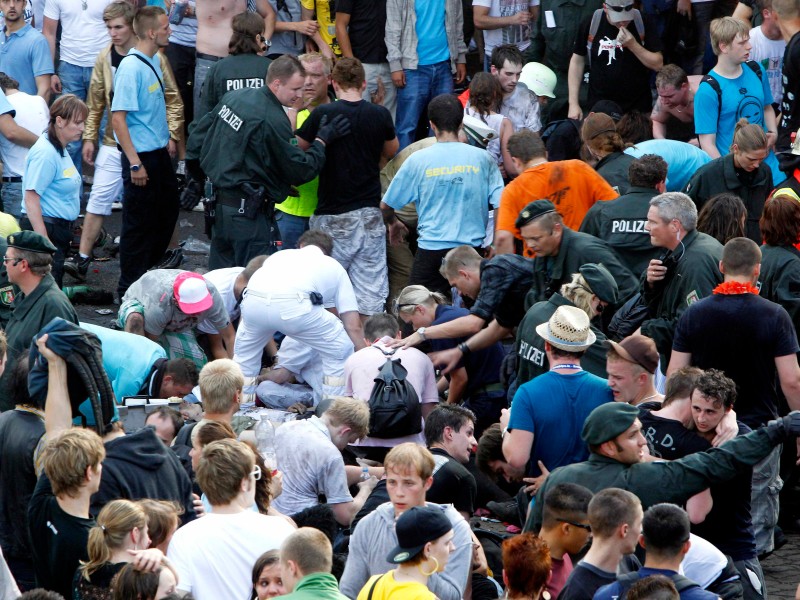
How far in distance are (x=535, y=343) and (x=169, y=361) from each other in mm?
2167

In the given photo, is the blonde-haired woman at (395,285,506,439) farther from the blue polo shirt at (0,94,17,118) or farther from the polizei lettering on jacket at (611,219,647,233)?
the blue polo shirt at (0,94,17,118)

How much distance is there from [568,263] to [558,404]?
143cm

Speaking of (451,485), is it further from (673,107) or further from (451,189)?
(673,107)

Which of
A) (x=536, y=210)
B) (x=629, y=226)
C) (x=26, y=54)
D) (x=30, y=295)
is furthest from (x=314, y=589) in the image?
(x=26, y=54)

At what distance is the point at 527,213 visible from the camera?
7.61m

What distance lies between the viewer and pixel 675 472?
542 centimetres

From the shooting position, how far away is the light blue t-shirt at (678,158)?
9477 mm

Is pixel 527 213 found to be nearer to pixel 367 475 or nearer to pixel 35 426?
pixel 367 475

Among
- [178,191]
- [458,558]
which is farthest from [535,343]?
[178,191]

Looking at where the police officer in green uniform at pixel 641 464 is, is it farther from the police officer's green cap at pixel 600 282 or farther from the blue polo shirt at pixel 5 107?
the blue polo shirt at pixel 5 107

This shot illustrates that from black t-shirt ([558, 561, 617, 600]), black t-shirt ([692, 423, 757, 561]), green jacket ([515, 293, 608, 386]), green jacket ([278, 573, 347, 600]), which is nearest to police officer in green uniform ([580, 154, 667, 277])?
green jacket ([515, 293, 608, 386])

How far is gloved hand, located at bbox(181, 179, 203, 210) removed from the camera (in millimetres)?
10685

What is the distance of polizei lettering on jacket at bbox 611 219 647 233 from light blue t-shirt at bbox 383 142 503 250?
54.6 inches

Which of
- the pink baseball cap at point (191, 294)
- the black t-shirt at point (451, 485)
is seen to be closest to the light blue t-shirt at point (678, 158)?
the pink baseball cap at point (191, 294)
